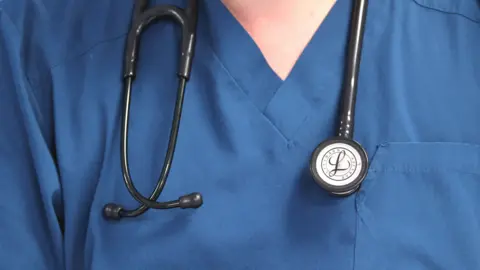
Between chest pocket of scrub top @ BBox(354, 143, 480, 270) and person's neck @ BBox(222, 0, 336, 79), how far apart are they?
186 millimetres

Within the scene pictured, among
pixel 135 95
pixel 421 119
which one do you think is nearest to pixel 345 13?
pixel 421 119

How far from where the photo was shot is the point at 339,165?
70 centimetres

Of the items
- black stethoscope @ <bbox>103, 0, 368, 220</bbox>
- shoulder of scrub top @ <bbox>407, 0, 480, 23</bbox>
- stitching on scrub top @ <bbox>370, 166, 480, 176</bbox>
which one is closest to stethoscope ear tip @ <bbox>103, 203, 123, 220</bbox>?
black stethoscope @ <bbox>103, 0, 368, 220</bbox>

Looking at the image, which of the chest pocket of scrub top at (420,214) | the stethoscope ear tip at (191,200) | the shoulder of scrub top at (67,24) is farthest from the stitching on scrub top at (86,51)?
the chest pocket of scrub top at (420,214)

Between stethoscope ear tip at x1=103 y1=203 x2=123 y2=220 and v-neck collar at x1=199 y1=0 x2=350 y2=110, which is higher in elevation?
v-neck collar at x1=199 y1=0 x2=350 y2=110

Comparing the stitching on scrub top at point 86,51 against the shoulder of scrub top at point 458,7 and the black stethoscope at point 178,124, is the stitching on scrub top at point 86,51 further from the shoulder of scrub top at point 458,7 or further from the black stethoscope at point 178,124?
the shoulder of scrub top at point 458,7

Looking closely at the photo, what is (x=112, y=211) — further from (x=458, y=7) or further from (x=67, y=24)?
(x=458, y=7)

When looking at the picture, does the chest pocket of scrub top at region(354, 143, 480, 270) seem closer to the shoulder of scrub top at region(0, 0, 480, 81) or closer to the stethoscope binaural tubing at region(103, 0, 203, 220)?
the stethoscope binaural tubing at region(103, 0, 203, 220)

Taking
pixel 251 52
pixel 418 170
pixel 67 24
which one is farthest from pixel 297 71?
pixel 67 24

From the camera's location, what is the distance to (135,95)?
31.8 inches

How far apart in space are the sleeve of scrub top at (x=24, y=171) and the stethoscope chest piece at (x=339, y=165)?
347mm

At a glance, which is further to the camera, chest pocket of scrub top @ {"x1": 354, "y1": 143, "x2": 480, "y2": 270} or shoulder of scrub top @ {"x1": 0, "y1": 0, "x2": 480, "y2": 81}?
shoulder of scrub top @ {"x1": 0, "y1": 0, "x2": 480, "y2": 81}

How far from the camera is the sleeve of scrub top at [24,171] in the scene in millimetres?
810

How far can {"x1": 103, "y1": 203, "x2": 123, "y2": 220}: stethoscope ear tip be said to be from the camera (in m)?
0.77
